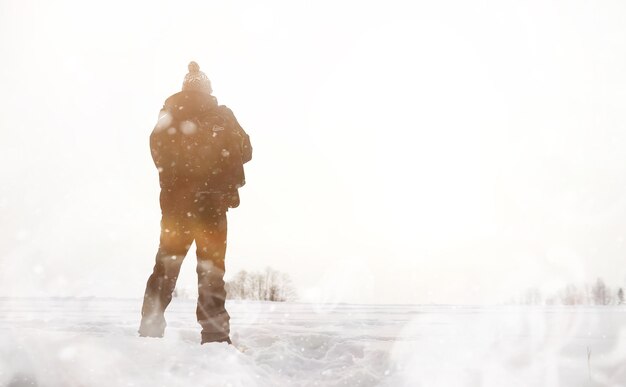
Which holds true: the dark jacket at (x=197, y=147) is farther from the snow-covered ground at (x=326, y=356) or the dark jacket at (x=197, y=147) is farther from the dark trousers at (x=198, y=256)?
the snow-covered ground at (x=326, y=356)

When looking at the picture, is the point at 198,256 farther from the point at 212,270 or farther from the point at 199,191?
the point at 199,191

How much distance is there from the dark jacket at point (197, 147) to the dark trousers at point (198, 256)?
0.16 meters

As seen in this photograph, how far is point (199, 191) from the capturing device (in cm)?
521

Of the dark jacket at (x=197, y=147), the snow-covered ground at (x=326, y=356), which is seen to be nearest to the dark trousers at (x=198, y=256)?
the dark jacket at (x=197, y=147)

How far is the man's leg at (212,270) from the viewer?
17.0ft

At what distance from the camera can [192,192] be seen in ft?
17.0

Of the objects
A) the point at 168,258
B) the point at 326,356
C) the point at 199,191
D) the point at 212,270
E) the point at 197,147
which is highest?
the point at 197,147

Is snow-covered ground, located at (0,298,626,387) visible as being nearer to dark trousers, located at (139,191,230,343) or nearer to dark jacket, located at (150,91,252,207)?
dark trousers, located at (139,191,230,343)

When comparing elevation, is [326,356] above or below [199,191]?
below

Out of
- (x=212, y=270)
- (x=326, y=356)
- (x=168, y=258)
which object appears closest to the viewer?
(x=168, y=258)

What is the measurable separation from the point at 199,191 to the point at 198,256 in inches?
26.8

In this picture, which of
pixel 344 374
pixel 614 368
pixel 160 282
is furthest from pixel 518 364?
pixel 160 282

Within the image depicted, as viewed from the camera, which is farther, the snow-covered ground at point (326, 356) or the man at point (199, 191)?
the man at point (199, 191)

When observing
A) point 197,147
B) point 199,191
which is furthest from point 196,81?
point 199,191
